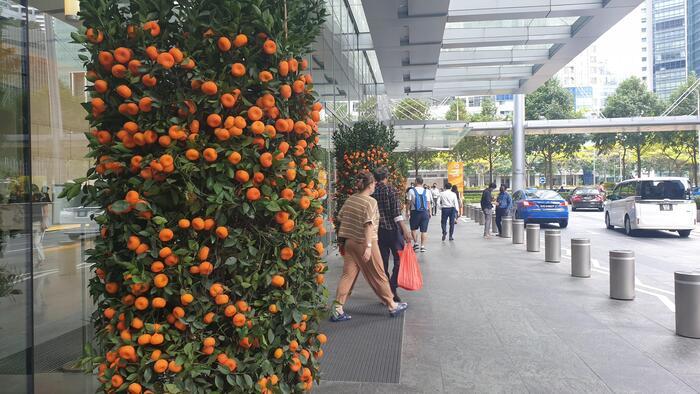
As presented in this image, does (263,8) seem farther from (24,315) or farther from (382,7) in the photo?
(382,7)

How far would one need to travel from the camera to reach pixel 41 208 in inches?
143

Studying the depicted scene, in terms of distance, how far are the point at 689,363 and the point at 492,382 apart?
2.01m

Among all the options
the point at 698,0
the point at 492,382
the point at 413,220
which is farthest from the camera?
the point at 698,0

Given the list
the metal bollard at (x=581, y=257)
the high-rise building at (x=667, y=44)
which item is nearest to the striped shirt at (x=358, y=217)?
the metal bollard at (x=581, y=257)

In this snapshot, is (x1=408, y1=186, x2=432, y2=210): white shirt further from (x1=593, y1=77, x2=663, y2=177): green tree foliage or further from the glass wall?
(x1=593, y1=77, x2=663, y2=177): green tree foliage

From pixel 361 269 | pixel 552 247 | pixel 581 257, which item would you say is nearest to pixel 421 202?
pixel 552 247

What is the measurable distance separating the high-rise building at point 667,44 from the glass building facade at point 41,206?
13752 cm

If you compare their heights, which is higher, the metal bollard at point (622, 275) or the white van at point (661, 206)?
the white van at point (661, 206)

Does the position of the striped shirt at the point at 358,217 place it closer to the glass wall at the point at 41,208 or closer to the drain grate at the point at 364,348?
the drain grate at the point at 364,348

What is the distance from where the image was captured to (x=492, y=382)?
4.58m

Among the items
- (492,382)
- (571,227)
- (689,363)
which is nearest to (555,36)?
(571,227)

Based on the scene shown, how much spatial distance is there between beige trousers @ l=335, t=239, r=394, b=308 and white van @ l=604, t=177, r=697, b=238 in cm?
1311

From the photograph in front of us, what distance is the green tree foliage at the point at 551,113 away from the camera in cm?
4512

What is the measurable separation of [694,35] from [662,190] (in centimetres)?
11459
